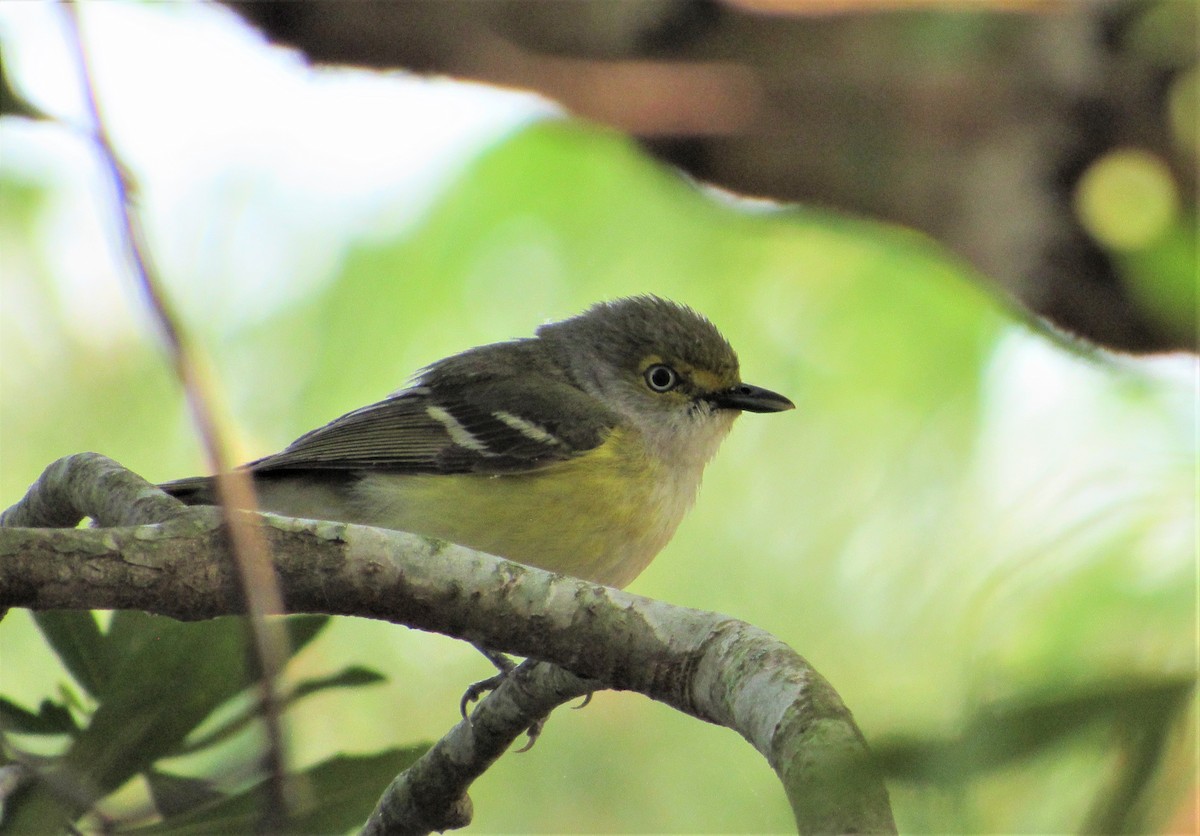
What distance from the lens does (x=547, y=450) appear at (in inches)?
170

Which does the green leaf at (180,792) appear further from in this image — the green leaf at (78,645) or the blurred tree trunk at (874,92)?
the blurred tree trunk at (874,92)

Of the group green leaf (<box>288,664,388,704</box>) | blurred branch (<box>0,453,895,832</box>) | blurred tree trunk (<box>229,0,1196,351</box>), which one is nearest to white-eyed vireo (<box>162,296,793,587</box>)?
blurred tree trunk (<box>229,0,1196,351</box>)

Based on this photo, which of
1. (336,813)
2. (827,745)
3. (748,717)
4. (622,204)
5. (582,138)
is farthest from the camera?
(622,204)

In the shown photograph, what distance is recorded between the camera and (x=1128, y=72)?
466cm

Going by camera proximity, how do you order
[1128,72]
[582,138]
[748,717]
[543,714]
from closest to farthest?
[748,717]
[543,714]
[1128,72]
[582,138]

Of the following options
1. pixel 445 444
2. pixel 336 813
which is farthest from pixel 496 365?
pixel 336 813

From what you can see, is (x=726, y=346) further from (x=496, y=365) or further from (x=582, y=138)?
(x=582, y=138)

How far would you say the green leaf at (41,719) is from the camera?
93.4 inches

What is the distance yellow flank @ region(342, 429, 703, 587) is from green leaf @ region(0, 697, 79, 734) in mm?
1692

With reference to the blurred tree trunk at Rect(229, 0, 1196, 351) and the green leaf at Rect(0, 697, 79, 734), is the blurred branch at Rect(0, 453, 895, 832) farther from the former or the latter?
the blurred tree trunk at Rect(229, 0, 1196, 351)

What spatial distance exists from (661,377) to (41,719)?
305 cm

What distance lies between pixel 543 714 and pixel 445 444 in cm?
158

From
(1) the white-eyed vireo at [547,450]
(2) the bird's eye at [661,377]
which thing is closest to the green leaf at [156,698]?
(1) the white-eyed vireo at [547,450]

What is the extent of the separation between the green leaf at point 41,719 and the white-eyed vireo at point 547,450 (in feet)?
4.54
